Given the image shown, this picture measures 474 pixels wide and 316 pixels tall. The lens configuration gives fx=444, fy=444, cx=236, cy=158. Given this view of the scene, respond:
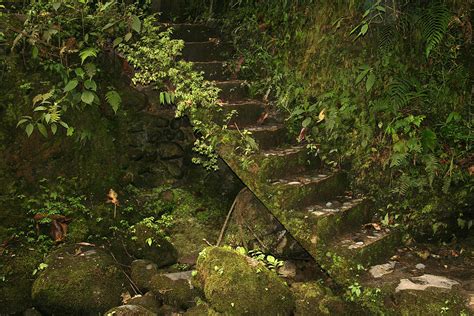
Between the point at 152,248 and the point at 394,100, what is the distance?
319 centimetres

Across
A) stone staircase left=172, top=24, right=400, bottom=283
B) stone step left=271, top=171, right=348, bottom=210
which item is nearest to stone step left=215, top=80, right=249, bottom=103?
stone staircase left=172, top=24, right=400, bottom=283

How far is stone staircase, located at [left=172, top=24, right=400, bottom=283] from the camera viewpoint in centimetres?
452

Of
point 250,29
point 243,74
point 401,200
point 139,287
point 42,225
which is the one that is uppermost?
point 250,29

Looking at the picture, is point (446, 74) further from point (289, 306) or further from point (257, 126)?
point (289, 306)

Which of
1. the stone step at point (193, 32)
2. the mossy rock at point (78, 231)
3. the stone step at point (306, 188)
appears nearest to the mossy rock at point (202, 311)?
the stone step at point (306, 188)

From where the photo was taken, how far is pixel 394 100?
15.0ft

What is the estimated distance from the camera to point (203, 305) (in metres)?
4.08

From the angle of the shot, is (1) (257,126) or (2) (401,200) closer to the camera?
(2) (401,200)

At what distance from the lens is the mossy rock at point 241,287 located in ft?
12.9

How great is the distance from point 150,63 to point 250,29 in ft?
5.84

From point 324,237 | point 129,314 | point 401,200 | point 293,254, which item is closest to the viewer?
point 129,314

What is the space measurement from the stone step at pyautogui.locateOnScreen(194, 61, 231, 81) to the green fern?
2.73 meters

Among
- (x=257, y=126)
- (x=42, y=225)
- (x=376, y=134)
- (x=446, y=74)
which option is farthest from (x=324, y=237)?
(x=42, y=225)

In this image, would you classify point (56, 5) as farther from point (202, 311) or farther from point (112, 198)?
point (202, 311)
